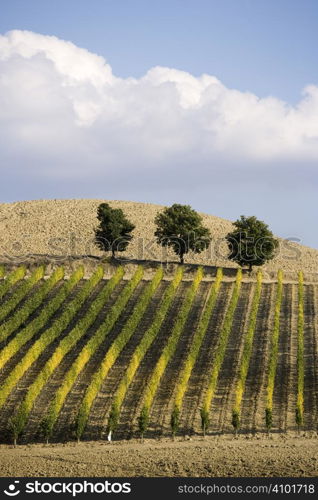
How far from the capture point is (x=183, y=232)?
3359 inches

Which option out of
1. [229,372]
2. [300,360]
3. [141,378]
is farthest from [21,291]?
[300,360]

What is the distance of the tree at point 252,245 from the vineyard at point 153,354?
270 cm

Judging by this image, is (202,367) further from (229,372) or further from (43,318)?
(43,318)

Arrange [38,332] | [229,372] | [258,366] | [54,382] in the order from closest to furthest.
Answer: [54,382] → [229,372] → [258,366] → [38,332]

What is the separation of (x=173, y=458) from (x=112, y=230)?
4618 centimetres

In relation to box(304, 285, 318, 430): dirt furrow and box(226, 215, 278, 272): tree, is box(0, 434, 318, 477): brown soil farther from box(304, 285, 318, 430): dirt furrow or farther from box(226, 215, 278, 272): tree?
box(226, 215, 278, 272): tree

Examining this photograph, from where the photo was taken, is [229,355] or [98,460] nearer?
[98,460]

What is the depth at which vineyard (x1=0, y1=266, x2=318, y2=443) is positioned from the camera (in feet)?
161

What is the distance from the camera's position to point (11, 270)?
8231 cm

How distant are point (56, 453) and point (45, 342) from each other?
17.7m

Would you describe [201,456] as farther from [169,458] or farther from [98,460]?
[98,460]

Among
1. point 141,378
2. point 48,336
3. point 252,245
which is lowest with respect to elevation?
point 141,378

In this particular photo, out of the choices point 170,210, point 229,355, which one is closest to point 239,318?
point 229,355

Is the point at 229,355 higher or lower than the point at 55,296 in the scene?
lower
